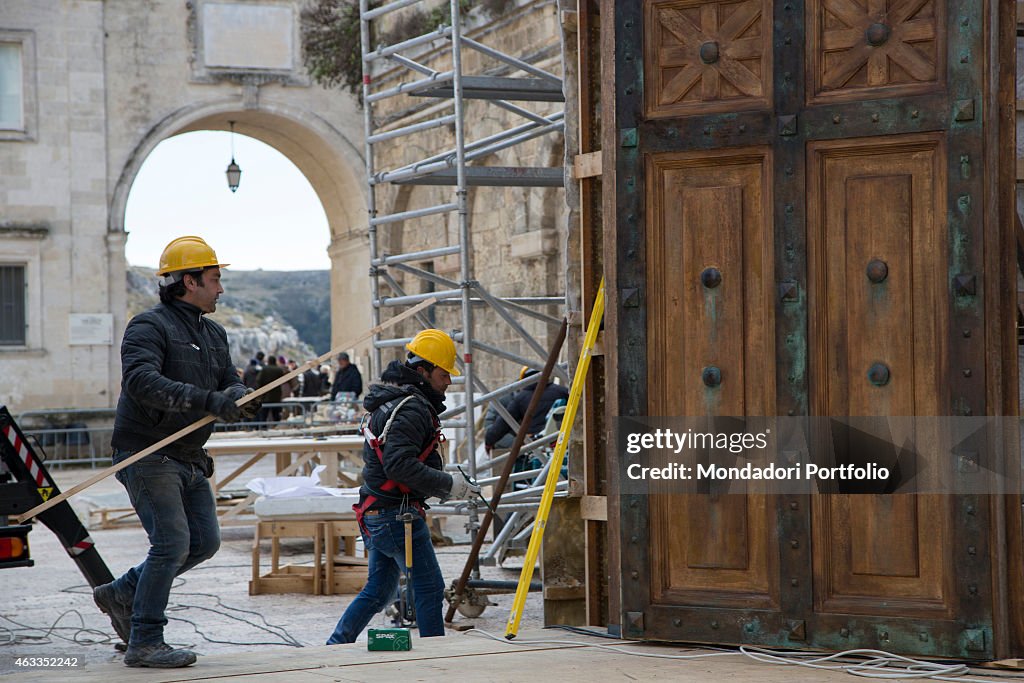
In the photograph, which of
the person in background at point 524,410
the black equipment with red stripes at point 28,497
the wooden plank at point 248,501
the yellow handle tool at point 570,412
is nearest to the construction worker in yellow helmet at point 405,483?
the yellow handle tool at point 570,412

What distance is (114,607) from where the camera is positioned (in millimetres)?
6723

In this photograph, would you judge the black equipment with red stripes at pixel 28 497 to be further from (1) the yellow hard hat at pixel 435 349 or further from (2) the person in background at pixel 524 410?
(2) the person in background at pixel 524 410

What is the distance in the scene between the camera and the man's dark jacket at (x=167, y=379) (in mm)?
5922

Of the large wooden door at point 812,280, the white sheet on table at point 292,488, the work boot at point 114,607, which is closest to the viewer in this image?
the large wooden door at point 812,280

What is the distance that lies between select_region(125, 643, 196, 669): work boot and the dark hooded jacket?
1186 mm

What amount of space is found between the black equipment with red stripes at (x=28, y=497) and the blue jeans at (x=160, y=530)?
5.00ft

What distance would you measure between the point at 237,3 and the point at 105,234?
197 inches

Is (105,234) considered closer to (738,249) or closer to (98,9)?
(98,9)

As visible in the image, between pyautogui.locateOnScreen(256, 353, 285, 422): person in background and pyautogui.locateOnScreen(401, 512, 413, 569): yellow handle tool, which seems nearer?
pyautogui.locateOnScreen(401, 512, 413, 569): yellow handle tool

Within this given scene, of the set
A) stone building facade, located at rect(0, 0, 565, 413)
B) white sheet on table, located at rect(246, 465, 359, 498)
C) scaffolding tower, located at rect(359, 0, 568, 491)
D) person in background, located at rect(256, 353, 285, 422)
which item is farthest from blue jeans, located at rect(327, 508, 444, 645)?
stone building facade, located at rect(0, 0, 565, 413)

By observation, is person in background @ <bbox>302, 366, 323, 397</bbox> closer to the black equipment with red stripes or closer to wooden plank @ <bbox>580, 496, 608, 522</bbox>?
the black equipment with red stripes

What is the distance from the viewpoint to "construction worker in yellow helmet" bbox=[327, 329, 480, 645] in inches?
253

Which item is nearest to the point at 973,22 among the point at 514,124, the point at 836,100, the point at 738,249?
the point at 836,100

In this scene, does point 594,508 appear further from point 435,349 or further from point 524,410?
point 524,410
